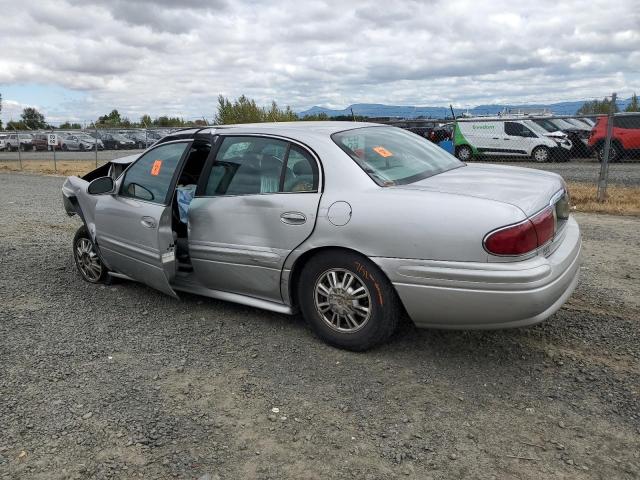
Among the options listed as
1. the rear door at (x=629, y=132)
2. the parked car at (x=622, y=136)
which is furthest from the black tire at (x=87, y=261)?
the rear door at (x=629, y=132)

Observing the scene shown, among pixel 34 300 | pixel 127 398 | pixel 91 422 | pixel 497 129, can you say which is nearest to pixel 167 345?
pixel 127 398

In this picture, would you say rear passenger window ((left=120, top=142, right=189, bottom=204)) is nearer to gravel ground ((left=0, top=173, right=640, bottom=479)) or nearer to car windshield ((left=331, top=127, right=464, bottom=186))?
gravel ground ((left=0, top=173, right=640, bottom=479))

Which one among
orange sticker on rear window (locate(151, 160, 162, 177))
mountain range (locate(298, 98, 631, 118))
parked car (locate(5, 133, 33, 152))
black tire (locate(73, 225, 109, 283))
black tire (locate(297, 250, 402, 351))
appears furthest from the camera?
parked car (locate(5, 133, 33, 152))

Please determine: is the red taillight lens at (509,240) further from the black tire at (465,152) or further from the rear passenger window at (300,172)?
the black tire at (465,152)

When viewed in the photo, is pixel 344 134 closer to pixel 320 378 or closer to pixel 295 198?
pixel 295 198

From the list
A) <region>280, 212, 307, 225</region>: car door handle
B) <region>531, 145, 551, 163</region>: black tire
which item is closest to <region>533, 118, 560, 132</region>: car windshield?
<region>531, 145, 551, 163</region>: black tire

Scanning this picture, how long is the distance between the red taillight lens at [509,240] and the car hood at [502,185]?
0.48ft

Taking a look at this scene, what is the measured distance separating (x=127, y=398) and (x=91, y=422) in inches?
10.8

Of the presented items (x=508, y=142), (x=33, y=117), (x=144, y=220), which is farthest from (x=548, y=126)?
(x=33, y=117)

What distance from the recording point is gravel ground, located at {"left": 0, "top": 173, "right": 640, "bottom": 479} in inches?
103

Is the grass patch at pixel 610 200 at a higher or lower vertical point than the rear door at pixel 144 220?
lower

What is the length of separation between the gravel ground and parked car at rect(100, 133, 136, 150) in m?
30.7

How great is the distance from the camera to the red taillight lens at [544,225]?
3.14 metres

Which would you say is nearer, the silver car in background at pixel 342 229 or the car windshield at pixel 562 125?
the silver car in background at pixel 342 229
